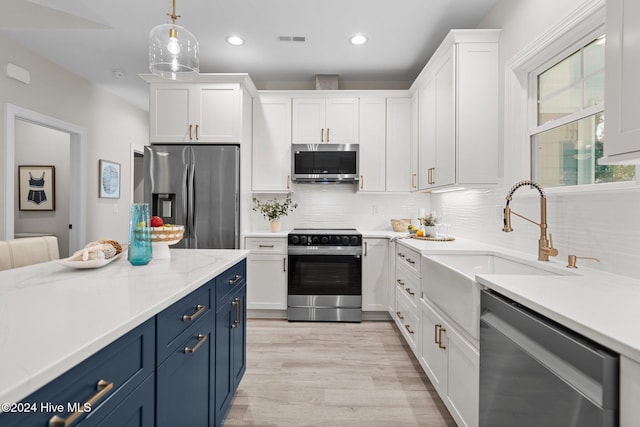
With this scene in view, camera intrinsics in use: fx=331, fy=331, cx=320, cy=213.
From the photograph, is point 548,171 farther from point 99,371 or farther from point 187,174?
point 187,174

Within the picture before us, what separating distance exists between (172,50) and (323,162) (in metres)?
2.17

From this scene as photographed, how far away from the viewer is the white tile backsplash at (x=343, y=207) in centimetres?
411

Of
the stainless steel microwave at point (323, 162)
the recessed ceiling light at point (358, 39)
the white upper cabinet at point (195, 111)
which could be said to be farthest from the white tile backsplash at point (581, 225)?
the white upper cabinet at point (195, 111)

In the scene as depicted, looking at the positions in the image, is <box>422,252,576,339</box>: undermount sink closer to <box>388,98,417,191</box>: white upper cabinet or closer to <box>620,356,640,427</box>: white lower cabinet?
<box>620,356,640,427</box>: white lower cabinet

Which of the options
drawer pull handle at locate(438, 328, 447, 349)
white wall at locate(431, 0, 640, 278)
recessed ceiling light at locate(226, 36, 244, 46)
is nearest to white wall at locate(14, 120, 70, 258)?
recessed ceiling light at locate(226, 36, 244, 46)

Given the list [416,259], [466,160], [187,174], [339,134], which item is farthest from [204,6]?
[416,259]

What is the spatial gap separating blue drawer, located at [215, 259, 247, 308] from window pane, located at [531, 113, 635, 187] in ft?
6.54

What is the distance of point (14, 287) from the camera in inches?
46.3

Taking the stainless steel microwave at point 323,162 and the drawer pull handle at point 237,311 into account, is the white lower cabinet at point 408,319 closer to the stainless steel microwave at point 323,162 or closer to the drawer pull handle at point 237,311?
the drawer pull handle at point 237,311

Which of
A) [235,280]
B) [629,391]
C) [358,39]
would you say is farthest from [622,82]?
[358,39]

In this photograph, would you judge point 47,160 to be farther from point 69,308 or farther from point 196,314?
point 69,308

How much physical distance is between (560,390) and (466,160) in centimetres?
196

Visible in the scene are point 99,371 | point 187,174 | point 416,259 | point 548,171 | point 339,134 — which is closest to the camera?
point 99,371

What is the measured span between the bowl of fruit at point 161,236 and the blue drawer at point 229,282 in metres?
0.32
